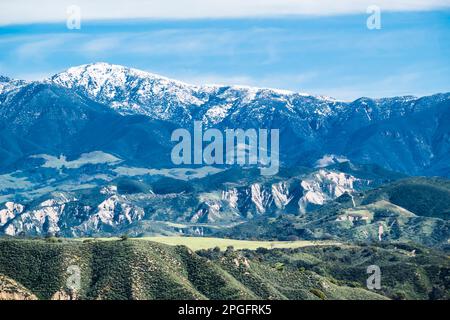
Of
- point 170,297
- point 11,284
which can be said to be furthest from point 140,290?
point 11,284
